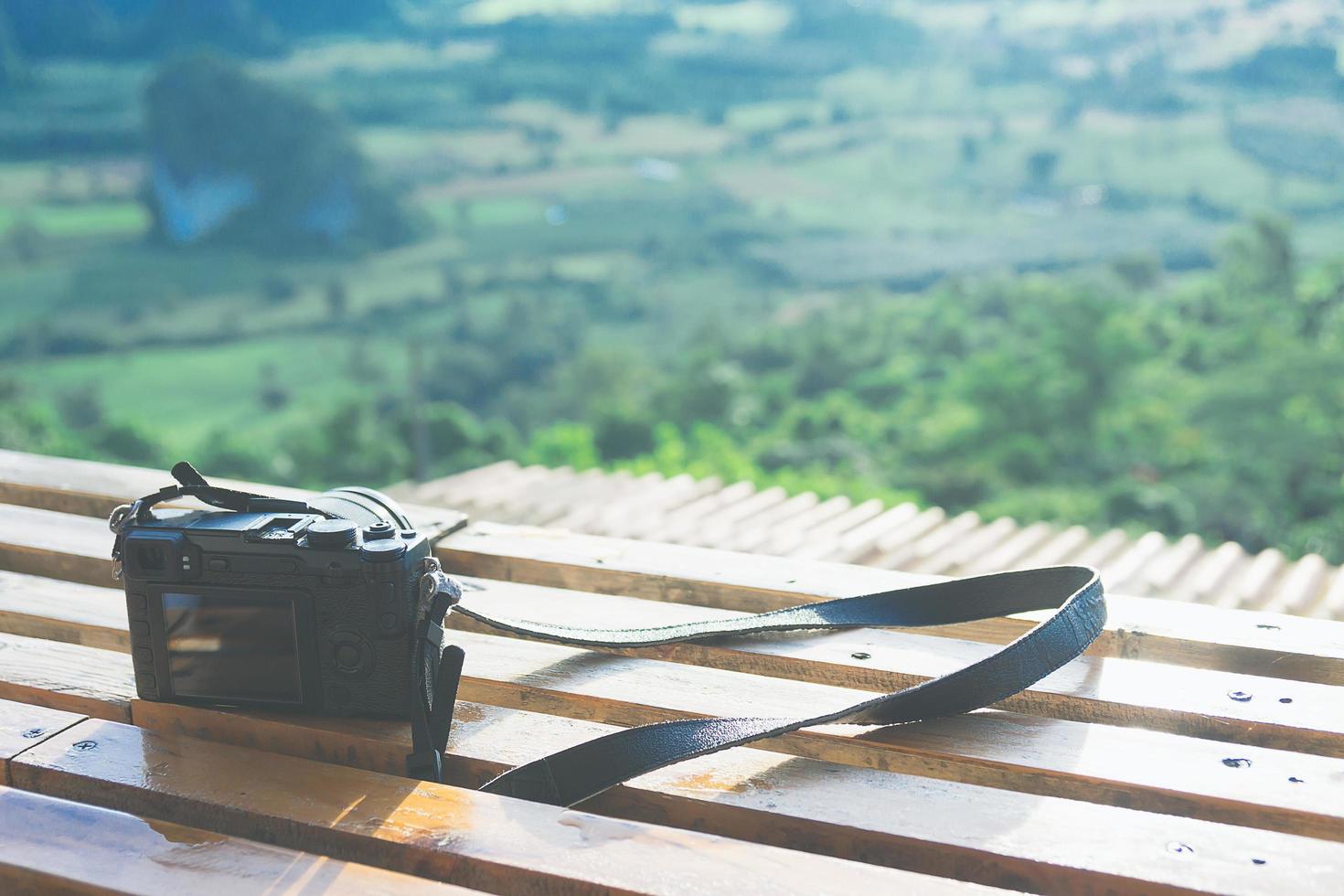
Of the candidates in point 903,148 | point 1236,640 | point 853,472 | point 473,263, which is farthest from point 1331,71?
point 1236,640

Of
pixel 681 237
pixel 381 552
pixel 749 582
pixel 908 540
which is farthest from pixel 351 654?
pixel 681 237

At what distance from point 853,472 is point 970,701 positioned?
15069mm

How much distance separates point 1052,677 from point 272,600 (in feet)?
2.21

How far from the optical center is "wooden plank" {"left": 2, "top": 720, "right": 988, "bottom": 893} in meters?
0.82

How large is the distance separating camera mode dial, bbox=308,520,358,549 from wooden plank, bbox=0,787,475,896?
0.23 metres

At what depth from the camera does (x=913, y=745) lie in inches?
39.1

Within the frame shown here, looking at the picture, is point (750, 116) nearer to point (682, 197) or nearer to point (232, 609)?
point (682, 197)

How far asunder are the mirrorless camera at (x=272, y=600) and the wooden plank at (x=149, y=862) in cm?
15

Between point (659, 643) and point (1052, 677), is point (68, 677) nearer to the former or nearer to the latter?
point (659, 643)

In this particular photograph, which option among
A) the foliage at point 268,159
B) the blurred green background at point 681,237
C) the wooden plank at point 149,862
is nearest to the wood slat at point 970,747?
the wooden plank at point 149,862

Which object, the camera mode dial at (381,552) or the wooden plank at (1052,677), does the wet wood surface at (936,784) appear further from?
the camera mode dial at (381,552)

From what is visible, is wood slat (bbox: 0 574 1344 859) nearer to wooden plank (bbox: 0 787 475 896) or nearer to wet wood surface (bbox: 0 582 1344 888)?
wet wood surface (bbox: 0 582 1344 888)

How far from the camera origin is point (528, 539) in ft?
4.74

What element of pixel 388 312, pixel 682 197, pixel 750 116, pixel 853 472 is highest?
pixel 750 116
